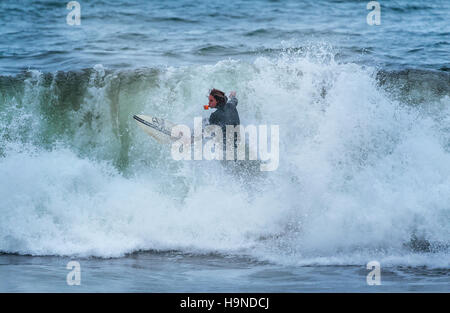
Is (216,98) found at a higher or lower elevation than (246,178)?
higher

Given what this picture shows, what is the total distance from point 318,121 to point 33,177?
14.8 feet

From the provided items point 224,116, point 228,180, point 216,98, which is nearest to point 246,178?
point 228,180

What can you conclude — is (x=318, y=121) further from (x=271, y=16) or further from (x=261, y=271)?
(x=271, y=16)

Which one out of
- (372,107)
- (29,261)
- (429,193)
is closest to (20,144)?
(29,261)

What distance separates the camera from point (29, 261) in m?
7.16

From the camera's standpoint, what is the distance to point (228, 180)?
865cm
